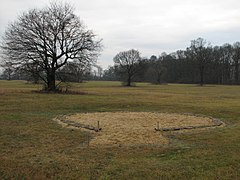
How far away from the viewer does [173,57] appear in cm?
12075

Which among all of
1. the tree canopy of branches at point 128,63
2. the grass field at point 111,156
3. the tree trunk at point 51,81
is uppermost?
the tree canopy of branches at point 128,63

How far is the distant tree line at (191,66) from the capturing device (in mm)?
A: 80125

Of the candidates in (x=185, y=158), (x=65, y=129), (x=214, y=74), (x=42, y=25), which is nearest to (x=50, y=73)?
(x=42, y=25)

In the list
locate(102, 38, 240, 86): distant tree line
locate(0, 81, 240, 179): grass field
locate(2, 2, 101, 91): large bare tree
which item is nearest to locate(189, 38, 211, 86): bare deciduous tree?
locate(102, 38, 240, 86): distant tree line

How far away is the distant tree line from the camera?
80.1m

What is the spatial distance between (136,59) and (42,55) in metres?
48.7

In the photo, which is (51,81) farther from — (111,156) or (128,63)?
(128,63)

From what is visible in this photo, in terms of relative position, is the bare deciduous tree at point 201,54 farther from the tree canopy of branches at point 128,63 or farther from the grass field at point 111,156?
the grass field at point 111,156

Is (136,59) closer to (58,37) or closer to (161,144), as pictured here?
(58,37)

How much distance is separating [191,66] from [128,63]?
27.8m

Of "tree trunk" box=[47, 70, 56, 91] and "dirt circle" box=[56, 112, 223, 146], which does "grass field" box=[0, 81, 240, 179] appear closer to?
"dirt circle" box=[56, 112, 223, 146]

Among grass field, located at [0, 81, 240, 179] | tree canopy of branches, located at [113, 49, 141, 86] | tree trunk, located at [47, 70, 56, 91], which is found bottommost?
grass field, located at [0, 81, 240, 179]

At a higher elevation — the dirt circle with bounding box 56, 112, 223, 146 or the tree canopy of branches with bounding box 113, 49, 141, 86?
the tree canopy of branches with bounding box 113, 49, 141, 86

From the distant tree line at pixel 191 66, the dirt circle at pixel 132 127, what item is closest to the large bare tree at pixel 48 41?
the dirt circle at pixel 132 127
